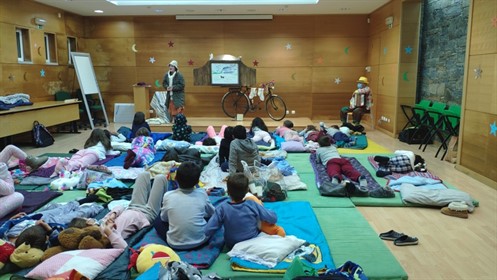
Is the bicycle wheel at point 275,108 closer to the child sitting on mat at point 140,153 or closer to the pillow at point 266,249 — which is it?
the child sitting on mat at point 140,153

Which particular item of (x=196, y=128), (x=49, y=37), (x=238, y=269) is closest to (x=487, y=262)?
(x=238, y=269)

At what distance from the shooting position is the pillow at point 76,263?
2.78m

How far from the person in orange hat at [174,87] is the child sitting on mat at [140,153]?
10.1ft

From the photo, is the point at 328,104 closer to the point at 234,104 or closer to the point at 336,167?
the point at 234,104

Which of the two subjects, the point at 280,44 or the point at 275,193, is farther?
the point at 280,44

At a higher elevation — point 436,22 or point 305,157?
point 436,22

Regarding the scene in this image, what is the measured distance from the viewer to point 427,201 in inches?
176

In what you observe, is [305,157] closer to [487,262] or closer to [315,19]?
[487,262]

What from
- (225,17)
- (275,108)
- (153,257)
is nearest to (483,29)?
(153,257)

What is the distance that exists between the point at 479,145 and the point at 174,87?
6485 millimetres

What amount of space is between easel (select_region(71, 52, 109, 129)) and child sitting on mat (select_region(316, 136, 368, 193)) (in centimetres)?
680

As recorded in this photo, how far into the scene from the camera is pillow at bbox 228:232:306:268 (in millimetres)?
2990

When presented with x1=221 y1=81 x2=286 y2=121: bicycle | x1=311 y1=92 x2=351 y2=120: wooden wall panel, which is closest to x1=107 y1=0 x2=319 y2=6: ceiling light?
x1=221 y1=81 x2=286 y2=121: bicycle

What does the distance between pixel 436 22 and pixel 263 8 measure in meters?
4.19
